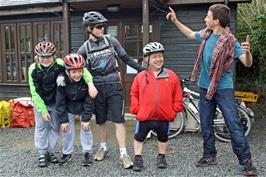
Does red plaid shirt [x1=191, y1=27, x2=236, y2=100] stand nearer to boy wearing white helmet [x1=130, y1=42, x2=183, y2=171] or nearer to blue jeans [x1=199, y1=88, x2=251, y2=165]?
blue jeans [x1=199, y1=88, x2=251, y2=165]

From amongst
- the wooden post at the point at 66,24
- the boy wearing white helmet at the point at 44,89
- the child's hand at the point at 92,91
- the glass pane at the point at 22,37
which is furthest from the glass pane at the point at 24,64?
the child's hand at the point at 92,91

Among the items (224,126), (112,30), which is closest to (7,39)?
(112,30)

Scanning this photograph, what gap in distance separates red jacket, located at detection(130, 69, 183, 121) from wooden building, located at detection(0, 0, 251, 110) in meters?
2.63

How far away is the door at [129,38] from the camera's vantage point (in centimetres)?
830

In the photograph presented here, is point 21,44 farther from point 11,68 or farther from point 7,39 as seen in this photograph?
point 11,68

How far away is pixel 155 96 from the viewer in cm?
432

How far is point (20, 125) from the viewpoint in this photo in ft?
24.4

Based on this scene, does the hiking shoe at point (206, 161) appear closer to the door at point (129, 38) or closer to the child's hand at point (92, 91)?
the child's hand at point (92, 91)

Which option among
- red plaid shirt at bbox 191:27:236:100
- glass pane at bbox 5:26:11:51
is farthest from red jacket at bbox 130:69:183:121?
glass pane at bbox 5:26:11:51

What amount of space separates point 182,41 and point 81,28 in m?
2.65

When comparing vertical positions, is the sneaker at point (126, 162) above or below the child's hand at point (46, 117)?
below

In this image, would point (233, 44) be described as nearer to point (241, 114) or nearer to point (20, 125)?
point (241, 114)

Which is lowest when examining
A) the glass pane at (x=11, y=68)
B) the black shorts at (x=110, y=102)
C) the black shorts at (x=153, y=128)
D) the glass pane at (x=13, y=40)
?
the black shorts at (x=153, y=128)

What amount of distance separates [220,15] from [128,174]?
2.31 metres
